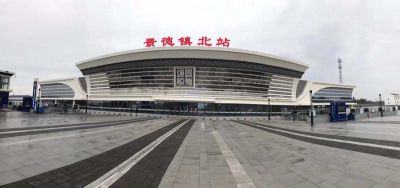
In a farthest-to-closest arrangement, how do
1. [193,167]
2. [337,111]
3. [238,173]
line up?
[337,111] < [193,167] < [238,173]

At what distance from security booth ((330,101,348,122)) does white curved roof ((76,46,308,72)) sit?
3240 centimetres

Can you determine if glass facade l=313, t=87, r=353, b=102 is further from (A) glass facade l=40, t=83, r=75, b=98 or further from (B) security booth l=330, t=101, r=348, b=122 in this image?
(A) glass facade l=40, t=83, r=75, b=98

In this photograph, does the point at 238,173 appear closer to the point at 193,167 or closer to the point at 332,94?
the point at 193,167

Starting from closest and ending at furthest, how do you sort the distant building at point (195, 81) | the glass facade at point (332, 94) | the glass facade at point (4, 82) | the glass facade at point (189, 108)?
the glass facade at point (189, 108) → the glass facade at point (4, 82) → the distant building at point (195, 81) → the glass facade at point (332, 94)

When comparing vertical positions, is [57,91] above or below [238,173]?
above

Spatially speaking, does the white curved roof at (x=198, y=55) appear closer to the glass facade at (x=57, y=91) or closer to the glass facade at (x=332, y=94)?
the glass facade at (x=332, y=94)

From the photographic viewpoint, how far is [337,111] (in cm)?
2652

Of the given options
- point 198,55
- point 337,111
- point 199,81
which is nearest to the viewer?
point 337,111

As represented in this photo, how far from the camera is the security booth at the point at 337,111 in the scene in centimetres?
2627

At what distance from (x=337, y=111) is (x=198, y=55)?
3563cm

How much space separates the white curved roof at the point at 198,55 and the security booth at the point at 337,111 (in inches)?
1276

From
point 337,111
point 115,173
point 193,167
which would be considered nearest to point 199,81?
point 337,111

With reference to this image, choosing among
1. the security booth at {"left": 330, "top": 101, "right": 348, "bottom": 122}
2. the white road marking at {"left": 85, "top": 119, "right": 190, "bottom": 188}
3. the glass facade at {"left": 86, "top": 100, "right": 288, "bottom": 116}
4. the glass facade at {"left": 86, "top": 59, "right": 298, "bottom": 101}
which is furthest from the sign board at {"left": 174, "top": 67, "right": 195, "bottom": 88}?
the white road marking at {"left": 85, "top": 119, "right": 190, "bottom": 188}

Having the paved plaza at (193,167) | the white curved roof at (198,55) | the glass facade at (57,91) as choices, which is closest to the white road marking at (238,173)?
the paved plaza at (193,167)
